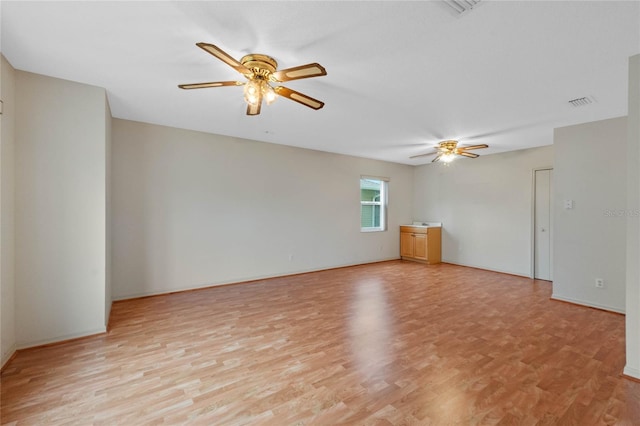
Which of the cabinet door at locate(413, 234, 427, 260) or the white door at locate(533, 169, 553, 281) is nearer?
the white door at locate(533, 169, 553, 281)

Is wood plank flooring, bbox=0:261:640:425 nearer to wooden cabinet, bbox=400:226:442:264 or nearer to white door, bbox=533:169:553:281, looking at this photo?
white door, bbox=533:169:553:281

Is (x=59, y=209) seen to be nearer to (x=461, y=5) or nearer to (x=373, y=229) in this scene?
(x=461, y=5)

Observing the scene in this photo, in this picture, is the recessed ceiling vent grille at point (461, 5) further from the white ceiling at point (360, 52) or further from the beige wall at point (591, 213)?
the beige wall at point (591, 213)

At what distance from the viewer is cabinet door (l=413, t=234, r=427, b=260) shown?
654cm

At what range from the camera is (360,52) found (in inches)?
83.7

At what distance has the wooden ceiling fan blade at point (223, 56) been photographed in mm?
1629

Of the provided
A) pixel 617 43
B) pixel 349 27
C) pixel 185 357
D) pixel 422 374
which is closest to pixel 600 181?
pixel 617 43

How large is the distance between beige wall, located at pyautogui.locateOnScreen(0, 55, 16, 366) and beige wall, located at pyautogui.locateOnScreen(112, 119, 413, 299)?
4.50ft

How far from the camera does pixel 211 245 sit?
450 centimetres

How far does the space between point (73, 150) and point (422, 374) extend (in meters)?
3.84

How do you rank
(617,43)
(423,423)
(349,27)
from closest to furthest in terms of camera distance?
(423,423) < (349,27) < (617,43)

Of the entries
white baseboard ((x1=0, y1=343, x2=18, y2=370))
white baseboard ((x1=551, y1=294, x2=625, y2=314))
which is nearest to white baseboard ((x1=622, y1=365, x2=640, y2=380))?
white baseboard ((x1=551, y1=294, x2=625, y2=314))

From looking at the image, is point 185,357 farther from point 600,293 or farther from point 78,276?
point 600,293

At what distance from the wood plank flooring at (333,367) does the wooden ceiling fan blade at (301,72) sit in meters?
2.27
